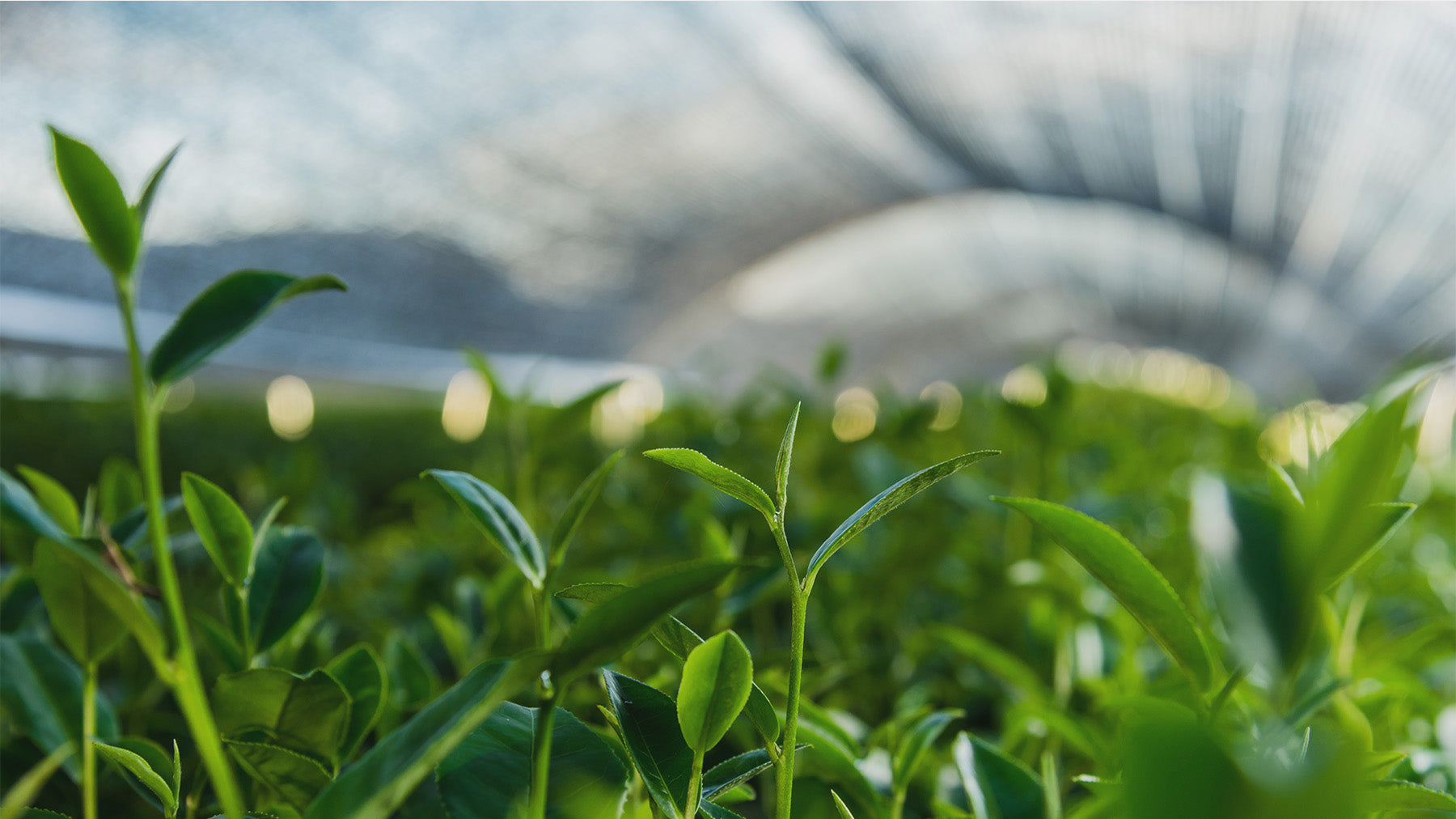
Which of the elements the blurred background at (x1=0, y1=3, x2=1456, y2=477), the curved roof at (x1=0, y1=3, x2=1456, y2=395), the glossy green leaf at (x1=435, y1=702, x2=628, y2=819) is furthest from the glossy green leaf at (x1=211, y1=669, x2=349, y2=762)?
the curved roof at (x1=0, y1=3, x2=1456, y2=395)

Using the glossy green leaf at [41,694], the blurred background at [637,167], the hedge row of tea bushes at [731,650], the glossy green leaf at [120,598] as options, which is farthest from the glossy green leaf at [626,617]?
the blurred background at [637,167]

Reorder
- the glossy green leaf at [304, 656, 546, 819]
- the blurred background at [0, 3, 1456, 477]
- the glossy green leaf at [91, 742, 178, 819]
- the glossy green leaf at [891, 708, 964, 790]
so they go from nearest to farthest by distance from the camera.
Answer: the glossy green leaf at [304, 656, 546, 819], the glossy green leaf at [91, 742, 178, 819], the glossy green leaf at [891, 708, 964, 790], the blurred background at [0, 3, 1456, 477]

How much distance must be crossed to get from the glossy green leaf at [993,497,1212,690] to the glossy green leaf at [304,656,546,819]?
0.16m

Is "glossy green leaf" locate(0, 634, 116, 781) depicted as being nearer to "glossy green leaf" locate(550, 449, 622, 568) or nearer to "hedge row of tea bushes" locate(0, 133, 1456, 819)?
"hedge row of tea bushes" locate(0, 133, 1456, 819)

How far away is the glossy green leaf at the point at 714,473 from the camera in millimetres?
303

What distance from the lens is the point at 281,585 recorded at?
44 cm

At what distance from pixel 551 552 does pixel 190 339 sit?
144 mm

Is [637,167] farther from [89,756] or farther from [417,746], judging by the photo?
[417,746]

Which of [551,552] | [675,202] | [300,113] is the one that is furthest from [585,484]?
[675,202]

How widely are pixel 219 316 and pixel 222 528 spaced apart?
0.35 ft

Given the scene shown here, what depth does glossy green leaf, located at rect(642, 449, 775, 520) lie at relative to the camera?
30 cm

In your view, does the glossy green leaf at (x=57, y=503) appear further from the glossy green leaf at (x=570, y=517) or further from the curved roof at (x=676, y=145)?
the curved roof at (x=676, y=145)

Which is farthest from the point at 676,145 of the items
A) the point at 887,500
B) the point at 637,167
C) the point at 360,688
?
the point at 887,500

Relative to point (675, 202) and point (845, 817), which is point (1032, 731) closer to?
point (845, 817)
